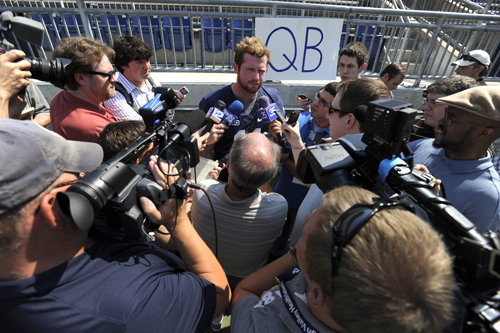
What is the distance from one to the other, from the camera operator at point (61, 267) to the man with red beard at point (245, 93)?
74.4 inches

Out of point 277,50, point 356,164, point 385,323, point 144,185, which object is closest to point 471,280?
point 385,323

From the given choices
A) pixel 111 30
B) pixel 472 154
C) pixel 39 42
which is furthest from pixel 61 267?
pixel 111 30

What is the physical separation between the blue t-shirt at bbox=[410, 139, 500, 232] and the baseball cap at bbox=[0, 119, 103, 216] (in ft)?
7.34

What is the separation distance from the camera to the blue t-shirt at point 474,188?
158cm

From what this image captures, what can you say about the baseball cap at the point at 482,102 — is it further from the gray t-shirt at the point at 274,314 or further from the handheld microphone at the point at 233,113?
the handheld microphone at the point at 233,113

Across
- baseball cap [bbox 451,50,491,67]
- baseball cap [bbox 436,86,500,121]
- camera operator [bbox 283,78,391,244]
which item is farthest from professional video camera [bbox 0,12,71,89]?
baseball cap [bbox 451,50,491,67]

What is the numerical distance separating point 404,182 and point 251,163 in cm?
99

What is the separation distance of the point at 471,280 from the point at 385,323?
311mm

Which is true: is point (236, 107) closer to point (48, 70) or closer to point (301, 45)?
point (48, 70)

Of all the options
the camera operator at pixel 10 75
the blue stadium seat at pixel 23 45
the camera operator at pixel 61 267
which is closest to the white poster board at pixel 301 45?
the camera operator at pixel 10 75

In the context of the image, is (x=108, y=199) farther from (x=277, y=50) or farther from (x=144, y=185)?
(x=277, y=50)

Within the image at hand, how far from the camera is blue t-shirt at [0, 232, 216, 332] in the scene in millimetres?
808

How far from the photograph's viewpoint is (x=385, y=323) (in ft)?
2.08

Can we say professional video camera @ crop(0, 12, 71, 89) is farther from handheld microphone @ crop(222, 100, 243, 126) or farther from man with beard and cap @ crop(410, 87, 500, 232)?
man with beard and cap @ crop(410, 87, 500, 232)
